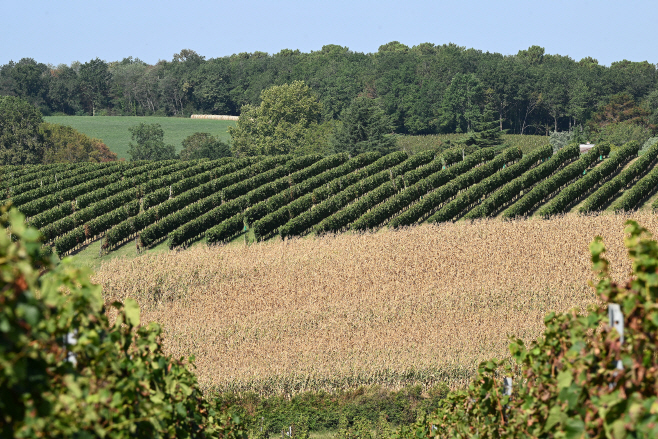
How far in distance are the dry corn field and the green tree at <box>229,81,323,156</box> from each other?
167 feet

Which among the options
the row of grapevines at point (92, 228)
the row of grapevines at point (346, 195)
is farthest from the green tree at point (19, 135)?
the row of grapevines at point (346, 195)

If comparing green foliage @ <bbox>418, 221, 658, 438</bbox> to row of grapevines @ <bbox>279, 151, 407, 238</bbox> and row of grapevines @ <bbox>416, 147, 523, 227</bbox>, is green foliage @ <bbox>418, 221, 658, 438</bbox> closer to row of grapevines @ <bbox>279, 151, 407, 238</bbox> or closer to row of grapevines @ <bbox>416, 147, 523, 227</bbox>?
row of grapevines @ <bbox>279, 151, 407, 238</bbox>

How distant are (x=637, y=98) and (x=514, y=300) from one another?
96.4 metres

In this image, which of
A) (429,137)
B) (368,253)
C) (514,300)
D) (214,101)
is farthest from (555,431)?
(214,101)

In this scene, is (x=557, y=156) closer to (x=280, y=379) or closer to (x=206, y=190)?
(x=206, y=190)

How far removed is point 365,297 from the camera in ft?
87.3

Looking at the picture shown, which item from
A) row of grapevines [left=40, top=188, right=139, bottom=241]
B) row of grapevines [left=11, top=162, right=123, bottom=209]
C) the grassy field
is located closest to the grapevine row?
row of grapevines [left=40, top=188, right=139, bottom=241]

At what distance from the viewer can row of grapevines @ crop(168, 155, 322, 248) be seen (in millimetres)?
37312

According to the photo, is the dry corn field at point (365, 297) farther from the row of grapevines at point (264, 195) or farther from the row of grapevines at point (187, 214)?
the row of grapevines at point (187, 214)

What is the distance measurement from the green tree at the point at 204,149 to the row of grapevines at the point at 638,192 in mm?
49074

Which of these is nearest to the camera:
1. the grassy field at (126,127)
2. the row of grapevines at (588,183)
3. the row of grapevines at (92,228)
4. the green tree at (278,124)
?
the row of grapevines at (92,228)

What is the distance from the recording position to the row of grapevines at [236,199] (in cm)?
3731

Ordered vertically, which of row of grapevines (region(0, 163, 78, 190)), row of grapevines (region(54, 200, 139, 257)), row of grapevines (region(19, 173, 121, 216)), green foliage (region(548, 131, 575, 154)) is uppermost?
green foliage (region(548, 131, 575, 154))

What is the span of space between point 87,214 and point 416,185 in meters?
21.6
